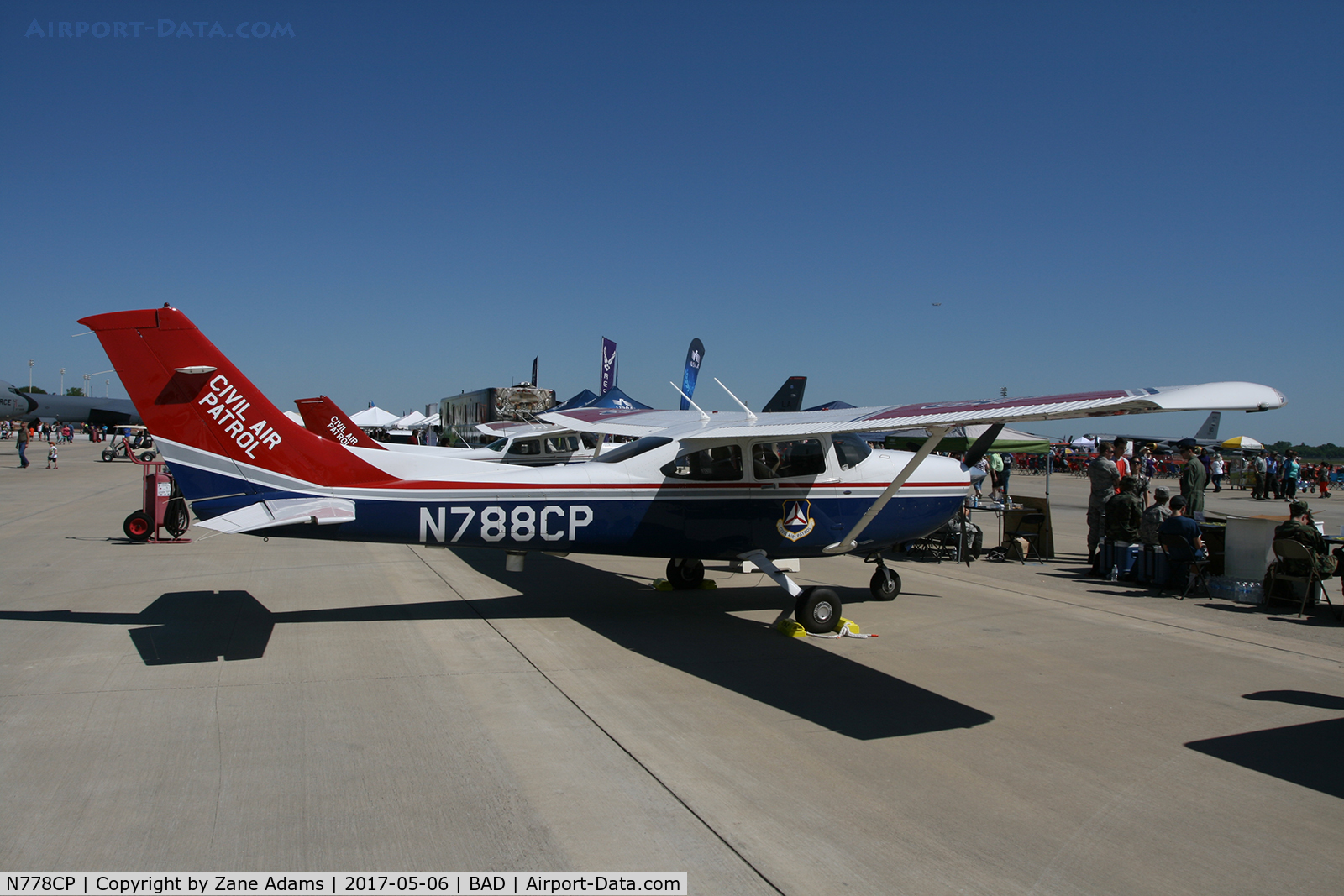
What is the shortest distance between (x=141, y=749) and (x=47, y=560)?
8.63 m

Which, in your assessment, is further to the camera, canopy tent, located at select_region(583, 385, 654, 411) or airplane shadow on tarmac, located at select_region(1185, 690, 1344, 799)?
canopy tent, located at select_region(583, 385, 654, 411)

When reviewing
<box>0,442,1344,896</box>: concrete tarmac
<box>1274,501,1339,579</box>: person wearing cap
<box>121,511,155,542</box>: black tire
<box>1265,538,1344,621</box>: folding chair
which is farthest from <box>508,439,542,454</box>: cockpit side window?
<box>1274,501,1339,579</box>: person wearing cap

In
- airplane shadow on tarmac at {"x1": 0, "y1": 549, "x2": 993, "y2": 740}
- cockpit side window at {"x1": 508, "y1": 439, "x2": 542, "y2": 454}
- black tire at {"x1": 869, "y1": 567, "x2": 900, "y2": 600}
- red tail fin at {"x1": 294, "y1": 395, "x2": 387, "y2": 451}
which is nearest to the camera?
airplane shadow on tarmac at {"x1": 0, "y1": 549, "x2": 993, "y2": 740}

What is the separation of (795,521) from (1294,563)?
5.76 metres

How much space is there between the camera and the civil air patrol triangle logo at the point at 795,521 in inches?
328

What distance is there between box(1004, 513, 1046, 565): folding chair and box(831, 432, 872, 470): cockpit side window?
18.7 ft

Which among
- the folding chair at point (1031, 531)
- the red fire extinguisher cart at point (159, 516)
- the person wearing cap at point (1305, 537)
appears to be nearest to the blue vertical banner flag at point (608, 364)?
the red fire extinguisher cart at point (159, 516)

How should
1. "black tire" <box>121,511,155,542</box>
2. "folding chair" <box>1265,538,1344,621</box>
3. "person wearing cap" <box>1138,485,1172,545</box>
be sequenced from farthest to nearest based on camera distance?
"black tire" <box>121,511,155,542</box> → "person wearing cap" <box>1138,485,1172,545</box> → "folding chair" <box>1265,538,1344,621</box>

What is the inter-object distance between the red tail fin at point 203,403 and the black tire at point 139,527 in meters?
7.84

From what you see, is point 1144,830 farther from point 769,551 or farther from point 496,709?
point 769,551

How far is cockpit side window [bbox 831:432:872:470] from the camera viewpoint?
28.2ft

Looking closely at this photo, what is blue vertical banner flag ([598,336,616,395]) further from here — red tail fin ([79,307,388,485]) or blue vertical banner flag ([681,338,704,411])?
red tail fin ([79,307,388,485])

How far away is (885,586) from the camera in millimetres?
9523

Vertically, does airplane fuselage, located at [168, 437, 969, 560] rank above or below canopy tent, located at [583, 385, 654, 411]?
below
